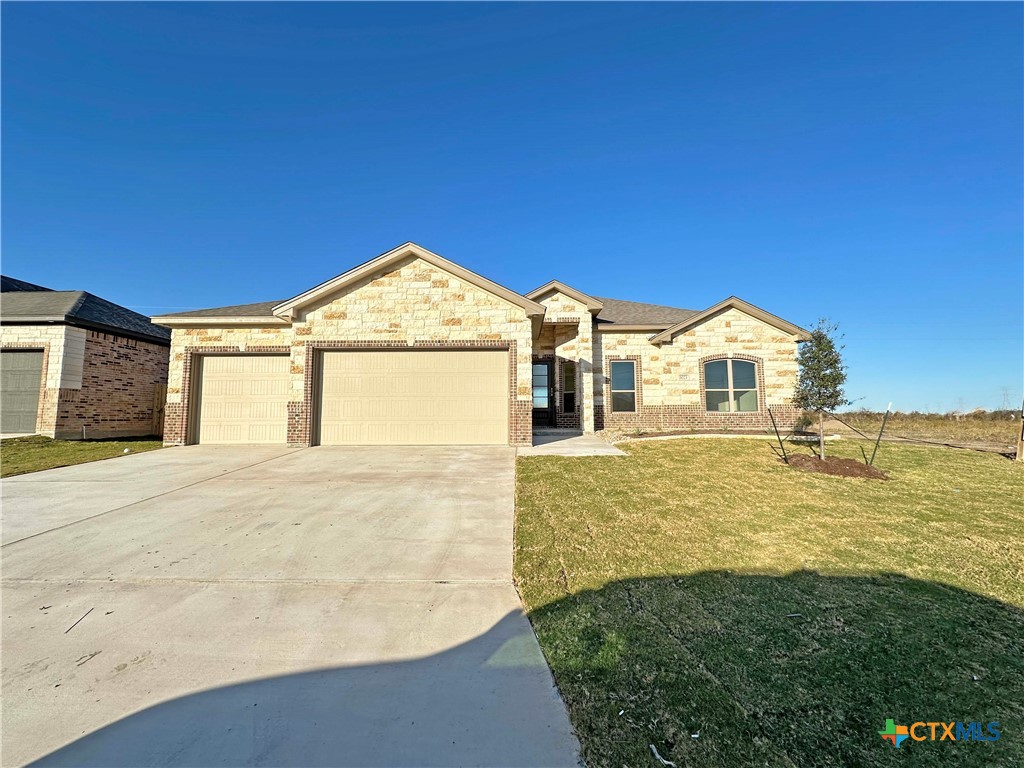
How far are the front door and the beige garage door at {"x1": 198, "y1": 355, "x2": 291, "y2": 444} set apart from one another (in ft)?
29.4

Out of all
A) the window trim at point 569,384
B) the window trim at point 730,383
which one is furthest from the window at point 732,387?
the window trim at point 569,384

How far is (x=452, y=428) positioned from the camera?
11570 millimetres

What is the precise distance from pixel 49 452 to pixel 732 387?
2043 centimetres

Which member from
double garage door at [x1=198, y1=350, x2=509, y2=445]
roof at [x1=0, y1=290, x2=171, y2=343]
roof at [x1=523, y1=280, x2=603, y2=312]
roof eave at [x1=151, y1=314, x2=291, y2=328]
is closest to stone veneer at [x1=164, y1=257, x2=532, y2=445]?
double garage door at [x1=198, y1=350, x2=509, y2=445]

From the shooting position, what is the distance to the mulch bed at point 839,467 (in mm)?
7695

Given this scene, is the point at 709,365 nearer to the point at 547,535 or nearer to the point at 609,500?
the point at 609,500

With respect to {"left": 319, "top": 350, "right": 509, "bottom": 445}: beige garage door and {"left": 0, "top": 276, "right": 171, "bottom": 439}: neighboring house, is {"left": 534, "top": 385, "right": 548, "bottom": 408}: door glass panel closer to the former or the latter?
{"left": 319, "top": 350, "right": 509, "bottom": 445}: beige garage door

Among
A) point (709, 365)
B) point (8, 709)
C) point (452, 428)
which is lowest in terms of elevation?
point (8, 709)

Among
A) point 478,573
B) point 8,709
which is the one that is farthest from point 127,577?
point 478,573

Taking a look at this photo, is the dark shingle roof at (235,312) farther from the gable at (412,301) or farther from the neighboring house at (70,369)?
the neighboring house at (70,369)

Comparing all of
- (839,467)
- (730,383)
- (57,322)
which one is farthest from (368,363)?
(730,383)

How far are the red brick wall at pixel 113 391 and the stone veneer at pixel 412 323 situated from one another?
4.04 meters

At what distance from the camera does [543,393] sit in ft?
56.1

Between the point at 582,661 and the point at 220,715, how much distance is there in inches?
78.2
